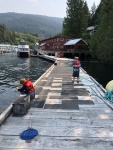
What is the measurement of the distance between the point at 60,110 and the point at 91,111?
134 cm

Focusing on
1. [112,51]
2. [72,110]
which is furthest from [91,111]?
[112,51]

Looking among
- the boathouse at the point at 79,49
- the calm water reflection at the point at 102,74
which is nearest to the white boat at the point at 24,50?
the boathouse at the point at 79,49

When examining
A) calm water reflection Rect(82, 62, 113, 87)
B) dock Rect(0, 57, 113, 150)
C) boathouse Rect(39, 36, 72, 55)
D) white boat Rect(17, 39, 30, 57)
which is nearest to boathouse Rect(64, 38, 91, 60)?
boathouse Rect(39, 36, 72, 55)

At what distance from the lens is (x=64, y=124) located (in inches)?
357

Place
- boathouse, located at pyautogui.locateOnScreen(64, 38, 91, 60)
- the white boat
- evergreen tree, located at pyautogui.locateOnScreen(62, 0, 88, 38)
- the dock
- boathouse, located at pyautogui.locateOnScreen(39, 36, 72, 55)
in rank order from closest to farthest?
the dock < boathouse, located at pyautogui.locateOnScreen(64, 38, 91, 60) < the white boat < boathouse, located at pyautogui.locateOnScreen(39, 36, 72, 55) < evergreen tree, located at pyautogui.locateOnScreen(62, 0, 88, 38)

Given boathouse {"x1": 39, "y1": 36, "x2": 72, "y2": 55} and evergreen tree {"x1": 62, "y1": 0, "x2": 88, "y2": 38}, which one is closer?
boathouse {"x1": 39, "y1": 36, "x2": 72, "y2": 55}

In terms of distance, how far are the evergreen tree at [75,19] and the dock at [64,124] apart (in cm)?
8470

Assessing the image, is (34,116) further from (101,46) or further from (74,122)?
(101,46)

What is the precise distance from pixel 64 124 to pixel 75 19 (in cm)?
9022

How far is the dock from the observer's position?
739 centimetres

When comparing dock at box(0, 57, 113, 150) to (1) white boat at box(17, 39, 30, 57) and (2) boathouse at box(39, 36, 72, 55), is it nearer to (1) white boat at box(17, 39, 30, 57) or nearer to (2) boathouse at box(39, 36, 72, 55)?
(2) boathouse at box(39, 36, 72, 55)

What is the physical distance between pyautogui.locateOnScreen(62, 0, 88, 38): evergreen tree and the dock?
8470cm

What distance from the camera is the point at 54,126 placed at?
8891mm

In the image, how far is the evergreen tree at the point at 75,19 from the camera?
95.7 m
